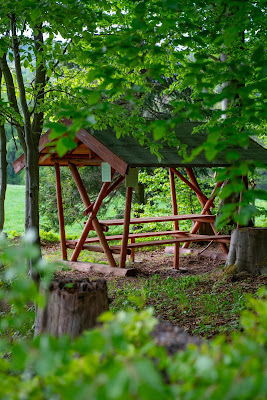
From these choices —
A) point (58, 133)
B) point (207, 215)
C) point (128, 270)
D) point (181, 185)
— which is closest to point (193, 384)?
point (58, 133)

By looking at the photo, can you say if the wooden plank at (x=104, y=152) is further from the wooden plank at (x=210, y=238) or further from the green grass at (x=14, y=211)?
the green grass at (x=14, y=211)

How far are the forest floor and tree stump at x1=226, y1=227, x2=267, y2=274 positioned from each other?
229 mm

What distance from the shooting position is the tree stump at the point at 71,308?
9.66ft

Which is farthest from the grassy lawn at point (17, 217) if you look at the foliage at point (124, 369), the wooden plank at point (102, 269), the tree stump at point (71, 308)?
the foliage at point (124, 369)

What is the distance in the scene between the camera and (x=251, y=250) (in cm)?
752

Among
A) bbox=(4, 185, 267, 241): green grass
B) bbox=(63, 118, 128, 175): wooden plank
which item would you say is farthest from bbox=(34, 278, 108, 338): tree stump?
bbox=(4, 185, 267, 241): green grass

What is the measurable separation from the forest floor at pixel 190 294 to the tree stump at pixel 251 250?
23 centimetres

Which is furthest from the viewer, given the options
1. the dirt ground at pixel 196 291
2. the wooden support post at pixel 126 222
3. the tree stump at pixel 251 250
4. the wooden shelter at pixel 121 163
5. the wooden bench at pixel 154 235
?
the wooden bench at pixel 154 235

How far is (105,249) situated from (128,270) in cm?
71

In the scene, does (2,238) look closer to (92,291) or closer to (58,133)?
(58,133)

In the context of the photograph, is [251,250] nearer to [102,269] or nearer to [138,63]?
[102,269]

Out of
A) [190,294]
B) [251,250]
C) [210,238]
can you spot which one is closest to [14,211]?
[210,238]

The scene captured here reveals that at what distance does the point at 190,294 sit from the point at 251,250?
1499 mm

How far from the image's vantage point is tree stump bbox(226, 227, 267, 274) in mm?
7418
